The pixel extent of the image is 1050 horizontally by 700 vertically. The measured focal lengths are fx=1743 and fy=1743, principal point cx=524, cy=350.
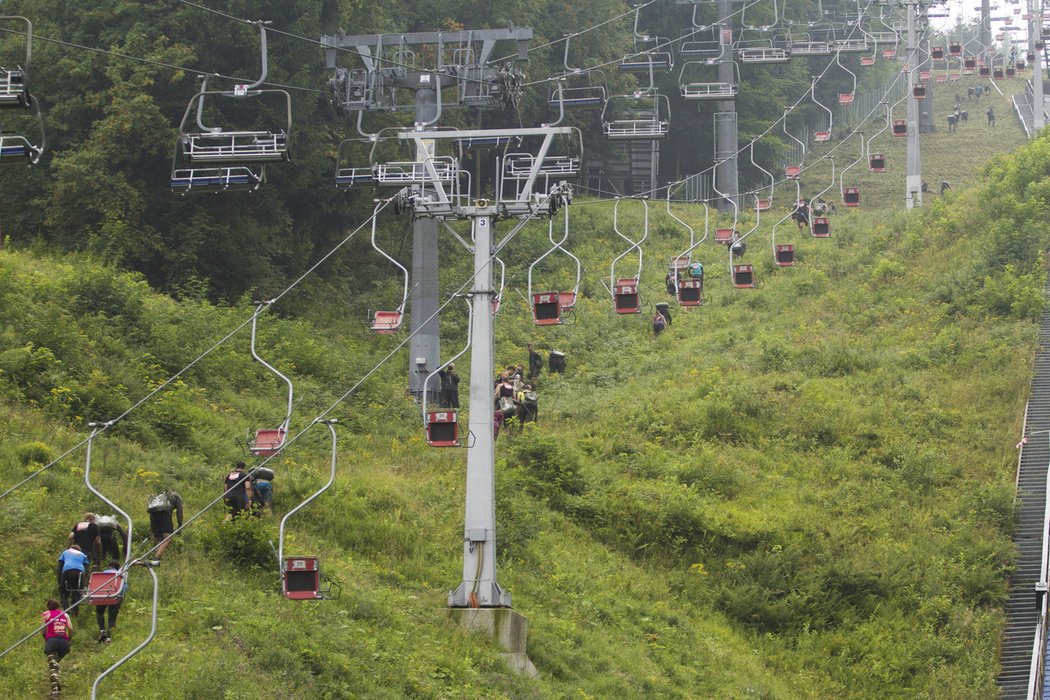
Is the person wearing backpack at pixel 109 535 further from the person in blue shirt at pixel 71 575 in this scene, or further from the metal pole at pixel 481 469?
the metal pole at pixel 481 469

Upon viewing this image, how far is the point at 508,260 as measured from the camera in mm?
52469

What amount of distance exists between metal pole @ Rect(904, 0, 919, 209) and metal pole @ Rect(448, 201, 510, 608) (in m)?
Result: 32.1

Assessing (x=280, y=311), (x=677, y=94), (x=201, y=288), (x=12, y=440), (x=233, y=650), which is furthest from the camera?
(x=677, y=94)

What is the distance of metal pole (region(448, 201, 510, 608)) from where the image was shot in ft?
83.9

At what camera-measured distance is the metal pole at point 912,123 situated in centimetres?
5559

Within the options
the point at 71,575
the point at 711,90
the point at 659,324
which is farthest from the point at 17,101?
the point at 711,90

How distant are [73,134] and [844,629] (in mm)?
23941

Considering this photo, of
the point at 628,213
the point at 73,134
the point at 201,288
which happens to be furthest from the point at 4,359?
the point at 628,213

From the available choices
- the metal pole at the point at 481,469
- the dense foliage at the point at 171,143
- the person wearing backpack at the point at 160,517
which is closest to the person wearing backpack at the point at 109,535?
the person wearing backpack at the point at 160,517

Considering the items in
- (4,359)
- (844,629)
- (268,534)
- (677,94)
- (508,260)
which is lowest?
(844,629)

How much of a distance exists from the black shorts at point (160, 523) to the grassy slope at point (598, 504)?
1.49 feet

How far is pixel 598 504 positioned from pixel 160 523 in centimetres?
1059

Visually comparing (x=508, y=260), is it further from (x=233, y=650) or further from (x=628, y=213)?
(x=233, y=650)

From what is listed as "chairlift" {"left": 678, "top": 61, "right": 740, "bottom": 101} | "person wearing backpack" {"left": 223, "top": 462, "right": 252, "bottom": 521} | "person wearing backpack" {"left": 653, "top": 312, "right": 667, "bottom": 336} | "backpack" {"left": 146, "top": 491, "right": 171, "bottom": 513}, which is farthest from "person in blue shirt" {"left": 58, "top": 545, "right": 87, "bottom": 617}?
"chairlift" {"left": 678, "top": 61, "right": 740, "bottom": 101}
